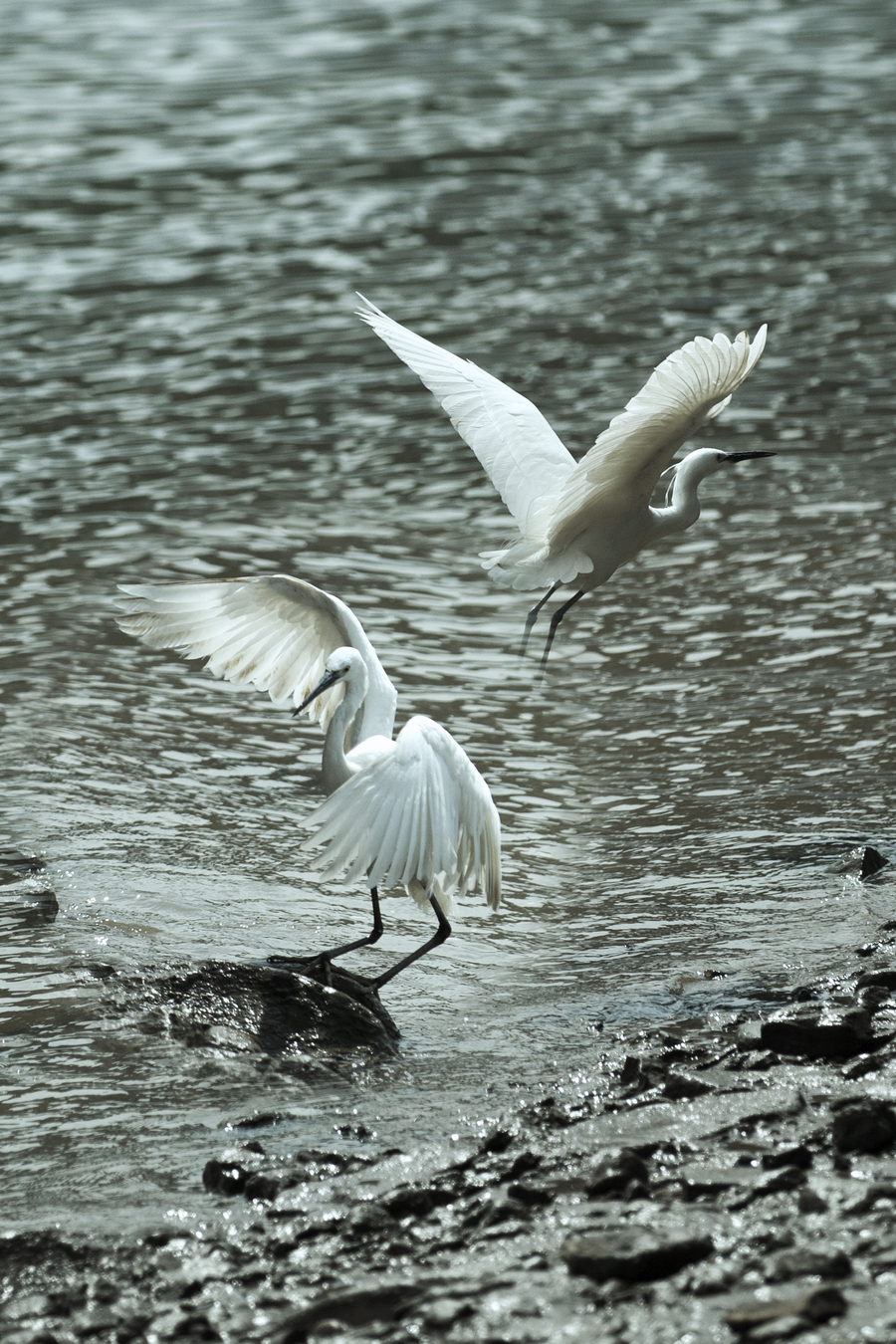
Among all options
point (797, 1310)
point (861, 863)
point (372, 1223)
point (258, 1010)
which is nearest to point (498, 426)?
point (861, 863)

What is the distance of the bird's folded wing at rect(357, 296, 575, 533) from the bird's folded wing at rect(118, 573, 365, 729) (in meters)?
1.19

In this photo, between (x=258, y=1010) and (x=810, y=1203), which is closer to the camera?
(x=810, y=1203)

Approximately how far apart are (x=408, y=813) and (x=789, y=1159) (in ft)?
5.27

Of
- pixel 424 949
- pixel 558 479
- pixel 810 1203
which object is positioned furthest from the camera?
pixel 558 479

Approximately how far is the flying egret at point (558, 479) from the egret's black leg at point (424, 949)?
1.58 metres

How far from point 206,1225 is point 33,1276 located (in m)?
0.40

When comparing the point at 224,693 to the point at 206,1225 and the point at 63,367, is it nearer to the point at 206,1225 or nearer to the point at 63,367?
the point at 206,1225

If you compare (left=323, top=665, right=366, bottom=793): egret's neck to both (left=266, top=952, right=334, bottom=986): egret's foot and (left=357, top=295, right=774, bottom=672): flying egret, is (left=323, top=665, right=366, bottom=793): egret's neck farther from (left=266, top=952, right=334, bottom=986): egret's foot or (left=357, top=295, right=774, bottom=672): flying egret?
(left=357, top=295, right=774, bottom=672): flying egret

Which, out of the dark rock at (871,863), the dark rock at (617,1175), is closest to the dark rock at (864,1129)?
the dark rock at (617,1175)

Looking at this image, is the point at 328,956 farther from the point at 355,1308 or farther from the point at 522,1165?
the point at 355,1308

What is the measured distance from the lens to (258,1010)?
5312 millimetres

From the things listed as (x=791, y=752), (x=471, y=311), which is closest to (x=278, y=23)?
(x=471, y=311)

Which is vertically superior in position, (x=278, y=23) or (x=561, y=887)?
(x=278, y=23)

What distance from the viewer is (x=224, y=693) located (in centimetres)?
863
